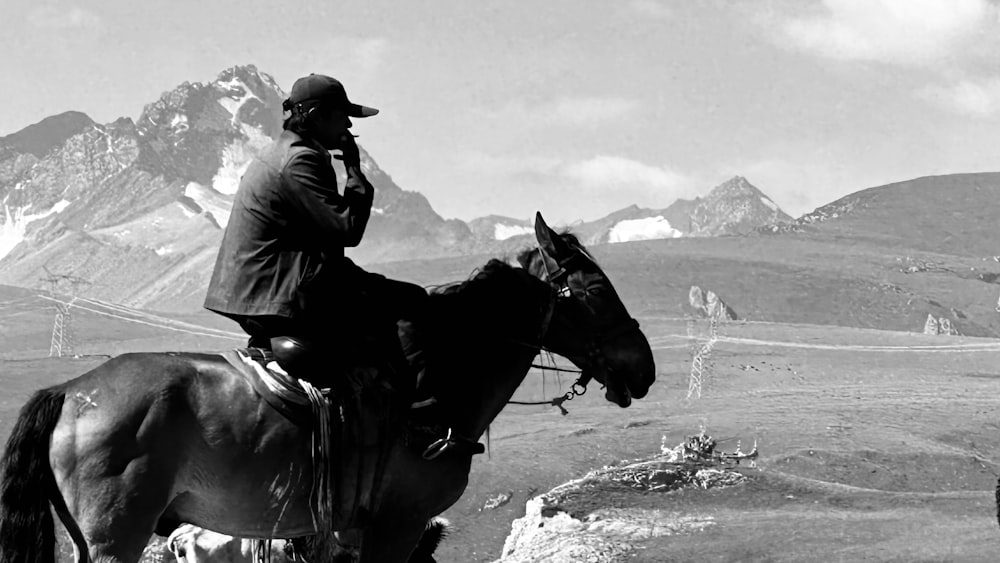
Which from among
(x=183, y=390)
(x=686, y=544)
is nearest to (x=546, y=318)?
(x=183, y=390)

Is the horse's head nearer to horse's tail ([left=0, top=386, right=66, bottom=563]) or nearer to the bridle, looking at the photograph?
the bridle

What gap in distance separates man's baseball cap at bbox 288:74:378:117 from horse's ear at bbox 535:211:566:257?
1625mm

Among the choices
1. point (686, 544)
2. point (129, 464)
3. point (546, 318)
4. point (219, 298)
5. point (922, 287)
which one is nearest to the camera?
point (129, 464)

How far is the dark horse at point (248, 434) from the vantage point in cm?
735

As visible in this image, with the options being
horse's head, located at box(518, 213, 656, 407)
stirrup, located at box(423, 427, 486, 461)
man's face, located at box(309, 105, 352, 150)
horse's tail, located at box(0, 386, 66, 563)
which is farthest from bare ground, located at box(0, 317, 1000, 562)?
horse's tail, located at box(0, 386, 66, 563)

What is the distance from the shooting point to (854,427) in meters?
32.3

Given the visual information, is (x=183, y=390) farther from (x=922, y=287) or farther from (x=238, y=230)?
(x=922, y=287)

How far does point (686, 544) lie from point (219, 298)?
1083cm

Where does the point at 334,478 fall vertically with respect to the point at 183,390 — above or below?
below

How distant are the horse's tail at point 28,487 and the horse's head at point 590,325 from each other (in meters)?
3.55

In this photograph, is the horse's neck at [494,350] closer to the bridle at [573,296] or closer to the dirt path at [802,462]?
the bridle at [573,296]

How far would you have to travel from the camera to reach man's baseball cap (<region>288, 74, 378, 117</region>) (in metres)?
8.45

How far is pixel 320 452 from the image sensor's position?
8227 mm

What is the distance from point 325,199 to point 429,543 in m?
4.36
